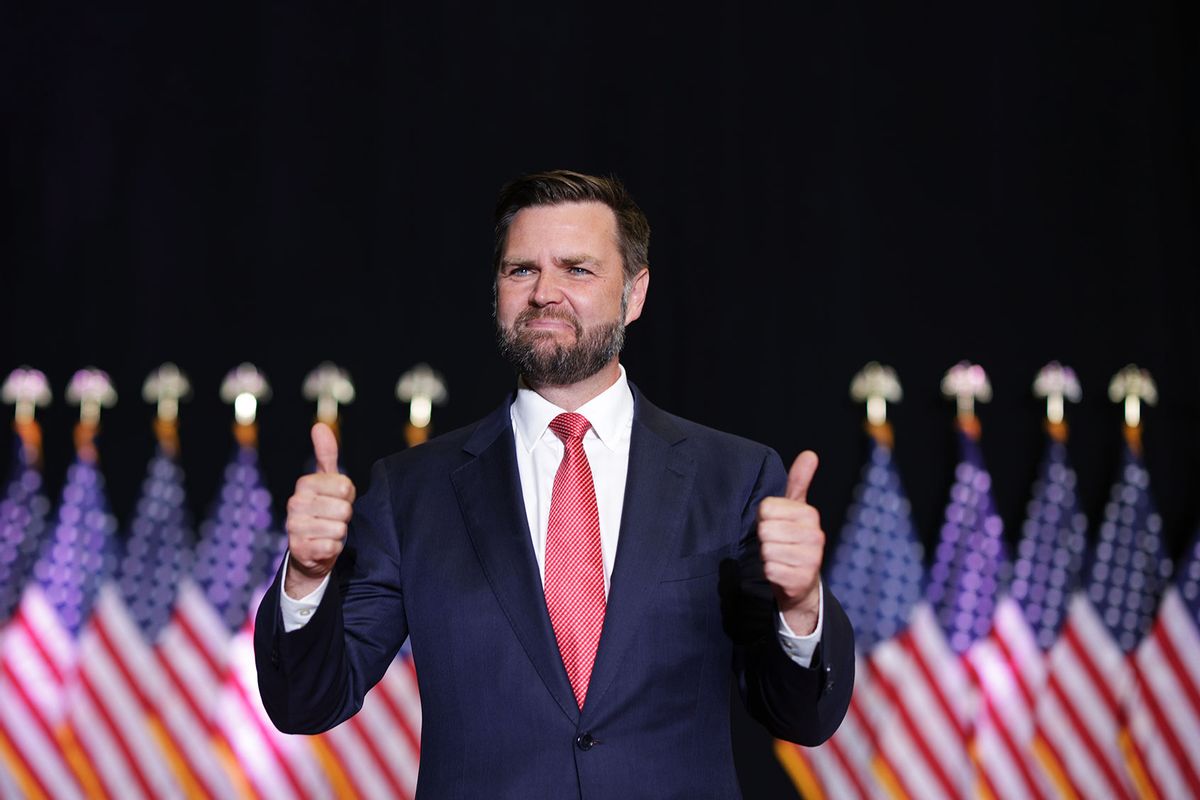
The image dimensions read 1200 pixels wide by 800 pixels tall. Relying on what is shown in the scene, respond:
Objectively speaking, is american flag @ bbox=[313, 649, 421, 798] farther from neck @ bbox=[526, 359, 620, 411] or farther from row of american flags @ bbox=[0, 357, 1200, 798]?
neck @ bbox=[526, 359, 620, 411]

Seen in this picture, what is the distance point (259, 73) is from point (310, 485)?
11.0 feet

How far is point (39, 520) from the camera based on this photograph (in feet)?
13.6

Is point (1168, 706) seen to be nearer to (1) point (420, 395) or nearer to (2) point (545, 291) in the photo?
(1) point (420, 395)

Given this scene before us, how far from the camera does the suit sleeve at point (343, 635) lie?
5.13 feet

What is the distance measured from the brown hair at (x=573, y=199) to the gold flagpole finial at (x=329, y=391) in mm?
2269

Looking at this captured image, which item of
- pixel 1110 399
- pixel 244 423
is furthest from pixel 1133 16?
pixel 244 423

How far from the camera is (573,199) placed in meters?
1.94

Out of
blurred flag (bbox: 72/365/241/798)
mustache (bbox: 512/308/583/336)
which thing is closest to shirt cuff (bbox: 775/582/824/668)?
mustache (bbox: 512/308/583/336)

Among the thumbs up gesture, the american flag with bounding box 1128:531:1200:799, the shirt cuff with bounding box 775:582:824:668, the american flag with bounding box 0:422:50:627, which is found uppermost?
the american flag with bounding box 0:422:50:627

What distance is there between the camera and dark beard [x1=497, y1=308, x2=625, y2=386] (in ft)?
5.95

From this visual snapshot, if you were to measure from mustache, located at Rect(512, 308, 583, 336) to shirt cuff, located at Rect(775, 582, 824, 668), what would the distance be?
21.7 inches

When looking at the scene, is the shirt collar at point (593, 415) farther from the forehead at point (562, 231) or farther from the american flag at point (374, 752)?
the american flag at point (374, 752)

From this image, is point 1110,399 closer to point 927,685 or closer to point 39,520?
point 927,685

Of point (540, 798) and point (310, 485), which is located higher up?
point (310, 485)
